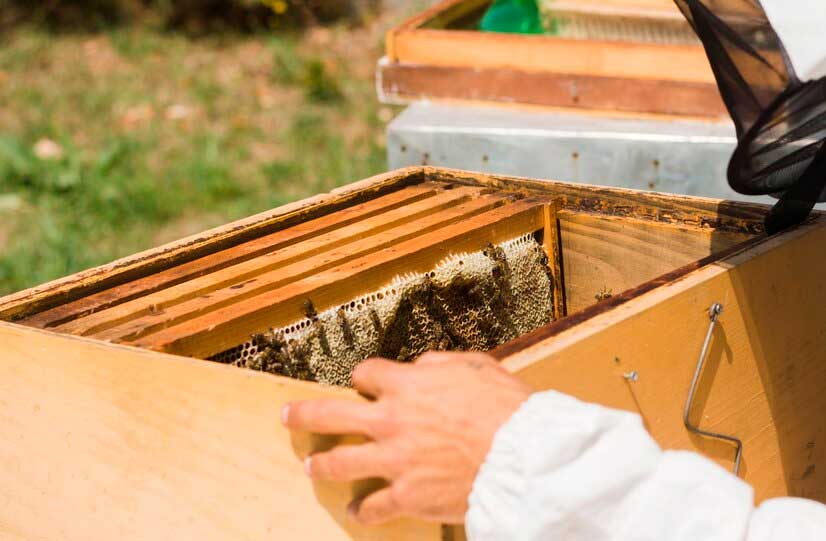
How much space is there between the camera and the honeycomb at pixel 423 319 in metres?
0.99

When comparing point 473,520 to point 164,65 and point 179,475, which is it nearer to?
point 179,475

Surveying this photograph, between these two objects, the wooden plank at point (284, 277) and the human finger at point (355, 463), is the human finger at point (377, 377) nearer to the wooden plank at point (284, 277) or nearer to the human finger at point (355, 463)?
the human finger at point (355, 463)

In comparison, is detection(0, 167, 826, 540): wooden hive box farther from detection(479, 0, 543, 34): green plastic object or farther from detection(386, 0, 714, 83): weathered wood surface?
detection(479, 0, 543, 34): green plastic object

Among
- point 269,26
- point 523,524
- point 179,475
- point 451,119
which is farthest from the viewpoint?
point 269,26

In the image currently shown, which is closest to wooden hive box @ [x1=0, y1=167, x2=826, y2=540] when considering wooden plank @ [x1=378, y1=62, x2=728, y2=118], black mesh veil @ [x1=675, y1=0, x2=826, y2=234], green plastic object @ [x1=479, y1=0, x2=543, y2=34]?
black mesh veil @ [x1=675, y1=0, x2=826, y2=234]

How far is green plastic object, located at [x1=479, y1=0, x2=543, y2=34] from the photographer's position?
2211 millimetres

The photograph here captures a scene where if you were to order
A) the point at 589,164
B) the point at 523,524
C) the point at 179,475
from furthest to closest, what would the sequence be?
the point at 589,164
the point at 179,475
the point at 523,524

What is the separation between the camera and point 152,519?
2.79 ft

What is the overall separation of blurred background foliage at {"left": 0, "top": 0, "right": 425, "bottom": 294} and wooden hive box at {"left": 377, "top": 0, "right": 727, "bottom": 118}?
150 cm

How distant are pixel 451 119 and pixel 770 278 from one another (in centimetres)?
93

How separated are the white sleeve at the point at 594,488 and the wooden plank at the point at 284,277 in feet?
1.20

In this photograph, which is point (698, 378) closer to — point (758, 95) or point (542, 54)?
point (758, 95)

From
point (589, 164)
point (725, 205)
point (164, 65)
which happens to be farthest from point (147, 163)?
point (725, 205)

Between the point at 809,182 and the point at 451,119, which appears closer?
the point at 809,182
